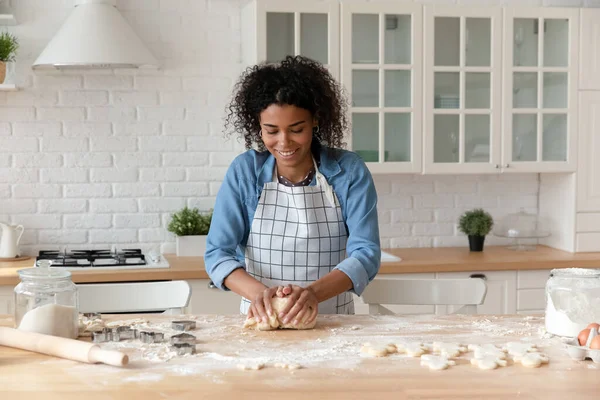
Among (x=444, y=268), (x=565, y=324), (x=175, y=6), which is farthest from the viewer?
(x=175, y=6)

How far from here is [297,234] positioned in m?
2.72

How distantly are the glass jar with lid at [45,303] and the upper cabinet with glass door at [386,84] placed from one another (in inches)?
93.2

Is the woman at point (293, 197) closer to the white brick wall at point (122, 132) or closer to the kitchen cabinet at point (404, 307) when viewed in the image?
the kitchen cabinet at point (404, 307)

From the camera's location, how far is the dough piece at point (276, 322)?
2283 millimetres

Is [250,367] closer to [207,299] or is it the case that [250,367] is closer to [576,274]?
[576,274]

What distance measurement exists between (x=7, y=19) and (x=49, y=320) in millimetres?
2441

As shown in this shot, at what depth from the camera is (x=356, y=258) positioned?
255cm

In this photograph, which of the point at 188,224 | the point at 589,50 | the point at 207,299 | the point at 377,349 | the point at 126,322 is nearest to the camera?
the point at 377,349

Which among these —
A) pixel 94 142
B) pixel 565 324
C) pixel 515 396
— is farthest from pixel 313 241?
pixel 94 142

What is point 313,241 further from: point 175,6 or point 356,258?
point 175,6

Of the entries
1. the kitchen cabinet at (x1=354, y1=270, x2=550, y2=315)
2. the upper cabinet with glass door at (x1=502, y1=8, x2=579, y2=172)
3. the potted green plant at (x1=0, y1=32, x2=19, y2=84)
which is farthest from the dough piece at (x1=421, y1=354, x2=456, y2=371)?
the potted green plant at (x1=0, y1=32, x2=19, y2=84)

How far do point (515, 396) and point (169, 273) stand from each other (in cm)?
Answer: 237

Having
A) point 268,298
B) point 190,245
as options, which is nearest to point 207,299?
point 190,245

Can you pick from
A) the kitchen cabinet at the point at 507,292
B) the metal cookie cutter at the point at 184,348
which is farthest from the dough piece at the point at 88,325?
the kitchen cabinet at the point at 507,292
